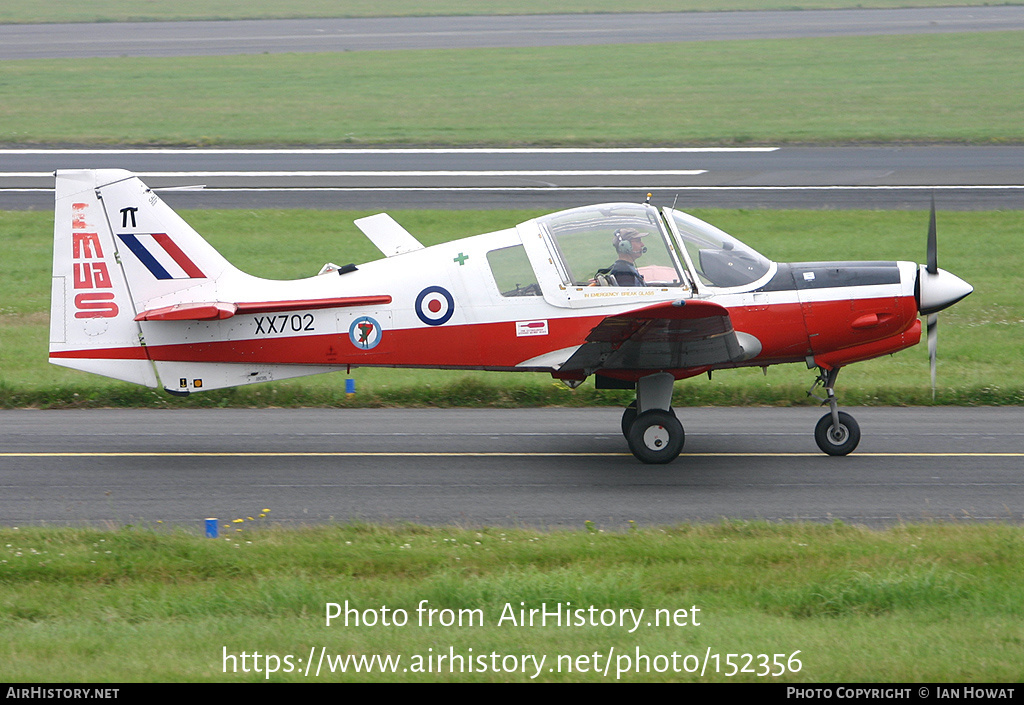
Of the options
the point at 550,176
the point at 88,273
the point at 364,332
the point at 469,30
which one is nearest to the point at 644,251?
the point at 364,332

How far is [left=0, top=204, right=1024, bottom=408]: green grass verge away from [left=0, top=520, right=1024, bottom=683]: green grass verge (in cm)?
499

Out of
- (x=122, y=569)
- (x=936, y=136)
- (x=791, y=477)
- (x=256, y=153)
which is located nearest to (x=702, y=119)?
(x=936, y=136)

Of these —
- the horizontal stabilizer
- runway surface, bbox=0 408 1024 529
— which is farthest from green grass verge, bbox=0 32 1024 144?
the horizontal stabilizer

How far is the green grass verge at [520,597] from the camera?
6316 mm

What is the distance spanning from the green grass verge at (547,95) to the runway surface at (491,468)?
830 inches

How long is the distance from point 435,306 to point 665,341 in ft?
7.70

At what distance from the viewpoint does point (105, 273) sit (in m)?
Result: 11.2

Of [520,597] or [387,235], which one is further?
[387,235]

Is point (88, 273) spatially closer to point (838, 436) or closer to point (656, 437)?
point (656, 437)

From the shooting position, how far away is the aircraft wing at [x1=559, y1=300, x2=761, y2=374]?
393 inches

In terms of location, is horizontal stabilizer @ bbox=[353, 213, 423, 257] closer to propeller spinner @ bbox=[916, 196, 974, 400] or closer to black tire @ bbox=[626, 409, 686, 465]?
black tire @ bbox=[626, 409, 686, 465]

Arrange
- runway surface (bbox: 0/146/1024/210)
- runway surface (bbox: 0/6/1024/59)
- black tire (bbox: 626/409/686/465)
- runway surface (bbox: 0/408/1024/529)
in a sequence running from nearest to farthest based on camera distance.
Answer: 1. runway surface (bbox: 0/408/1024/529)
2. black tire (bbox: 626/409/686/465)
3. runway surface (bbox: 0/146/1024/210)
4. runway surface (bbox: 0/6/1024/59)
